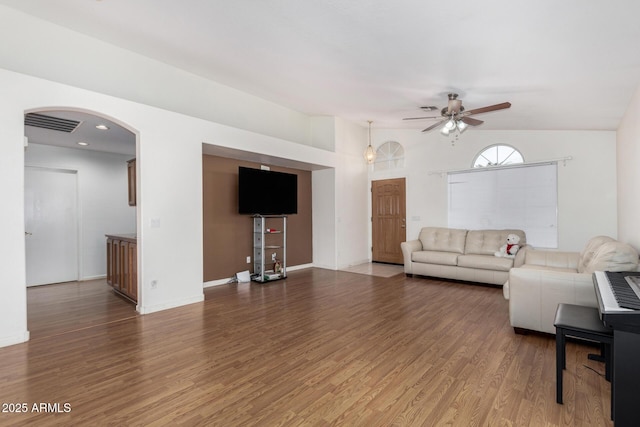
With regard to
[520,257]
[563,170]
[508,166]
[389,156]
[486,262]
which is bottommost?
[486,262]

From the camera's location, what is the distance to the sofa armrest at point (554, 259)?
4.32m

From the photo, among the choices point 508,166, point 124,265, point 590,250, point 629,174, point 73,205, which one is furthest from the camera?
point 508,166

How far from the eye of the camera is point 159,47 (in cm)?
401

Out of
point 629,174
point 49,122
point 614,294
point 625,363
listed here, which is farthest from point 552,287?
point 49,122

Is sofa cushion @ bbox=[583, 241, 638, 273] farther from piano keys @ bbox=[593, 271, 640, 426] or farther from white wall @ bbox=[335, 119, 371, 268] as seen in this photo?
white wall @ bbox=[335, 119, 371, 268]

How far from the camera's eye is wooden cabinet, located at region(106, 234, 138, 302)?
4260 millimetres

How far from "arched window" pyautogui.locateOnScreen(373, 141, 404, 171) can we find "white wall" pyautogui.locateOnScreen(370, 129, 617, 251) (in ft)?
1.45

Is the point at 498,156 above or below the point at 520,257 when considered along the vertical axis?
above

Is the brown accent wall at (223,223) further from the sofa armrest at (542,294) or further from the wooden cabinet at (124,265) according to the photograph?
the sofa armrest at (542,294)

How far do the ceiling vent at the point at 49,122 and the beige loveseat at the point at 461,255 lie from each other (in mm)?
5777

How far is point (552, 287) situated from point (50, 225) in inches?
300

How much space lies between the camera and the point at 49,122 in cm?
421

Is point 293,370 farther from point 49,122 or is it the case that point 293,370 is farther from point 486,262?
point 49,122

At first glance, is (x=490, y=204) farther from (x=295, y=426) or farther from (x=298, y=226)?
(x=295, y=426)
